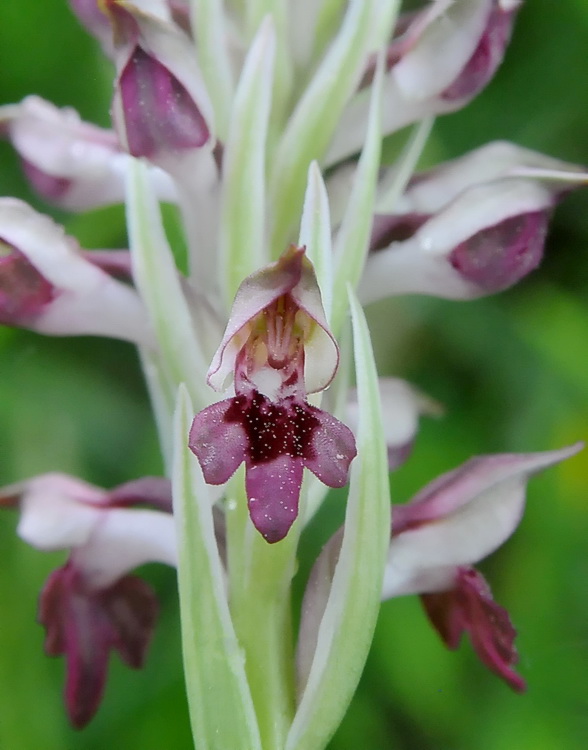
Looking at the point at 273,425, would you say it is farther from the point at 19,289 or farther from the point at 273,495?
the point at 19,289

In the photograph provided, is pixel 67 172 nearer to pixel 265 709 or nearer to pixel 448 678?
pixel 265 709

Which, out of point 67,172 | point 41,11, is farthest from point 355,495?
point 41,11

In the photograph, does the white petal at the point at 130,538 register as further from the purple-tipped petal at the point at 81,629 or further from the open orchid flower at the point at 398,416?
the open orchid flower at the point at 398,416

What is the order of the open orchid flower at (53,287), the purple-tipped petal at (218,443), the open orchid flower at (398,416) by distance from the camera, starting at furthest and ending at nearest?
the open orchid flower at (398,416)
the open orchid flower at (53,287)
the purple-tipped petal at (218,443)

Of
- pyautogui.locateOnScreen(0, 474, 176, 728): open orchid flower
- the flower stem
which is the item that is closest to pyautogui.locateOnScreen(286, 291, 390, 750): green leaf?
the flower stem

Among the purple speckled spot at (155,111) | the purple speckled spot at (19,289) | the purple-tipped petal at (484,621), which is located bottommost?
the purple-tipped petal at (484,621)

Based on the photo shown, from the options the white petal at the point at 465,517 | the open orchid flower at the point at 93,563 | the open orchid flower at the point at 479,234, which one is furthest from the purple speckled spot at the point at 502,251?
the open orchid flower at the point at 93,563
